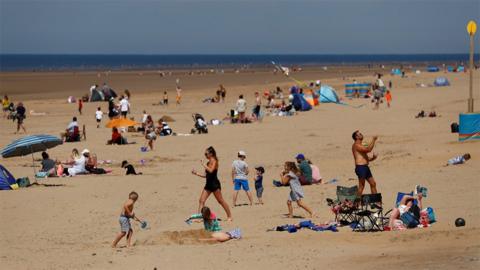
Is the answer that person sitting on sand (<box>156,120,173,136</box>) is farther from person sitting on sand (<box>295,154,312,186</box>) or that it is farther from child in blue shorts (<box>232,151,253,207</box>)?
child in blue shorts (<box>232,151,253,207</box>)

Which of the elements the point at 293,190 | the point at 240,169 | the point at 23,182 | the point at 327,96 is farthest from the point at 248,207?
the point at 327,96

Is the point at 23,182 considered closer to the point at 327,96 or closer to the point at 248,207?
the point at 248,207

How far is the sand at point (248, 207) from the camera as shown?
11.8m

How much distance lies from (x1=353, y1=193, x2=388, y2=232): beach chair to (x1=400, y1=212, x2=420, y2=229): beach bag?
32cm

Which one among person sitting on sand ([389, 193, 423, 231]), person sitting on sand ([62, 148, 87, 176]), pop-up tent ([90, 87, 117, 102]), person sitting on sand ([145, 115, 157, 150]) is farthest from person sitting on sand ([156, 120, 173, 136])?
pop-up tent ([90, 87, 117, 102])

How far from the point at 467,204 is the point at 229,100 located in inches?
1293

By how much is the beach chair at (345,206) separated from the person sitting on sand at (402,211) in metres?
0.68

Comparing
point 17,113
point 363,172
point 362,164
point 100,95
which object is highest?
point 100,95

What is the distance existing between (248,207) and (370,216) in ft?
11.2

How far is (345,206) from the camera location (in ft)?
A: 45.5

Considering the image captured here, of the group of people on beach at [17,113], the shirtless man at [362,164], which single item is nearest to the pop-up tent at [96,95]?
the group of people on beach at [17,113]

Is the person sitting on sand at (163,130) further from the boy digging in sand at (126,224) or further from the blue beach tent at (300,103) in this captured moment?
the boy digging in sand at (126,224)

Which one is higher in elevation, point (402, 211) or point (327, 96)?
point (327, 96)

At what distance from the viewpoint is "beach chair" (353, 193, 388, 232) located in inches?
525
